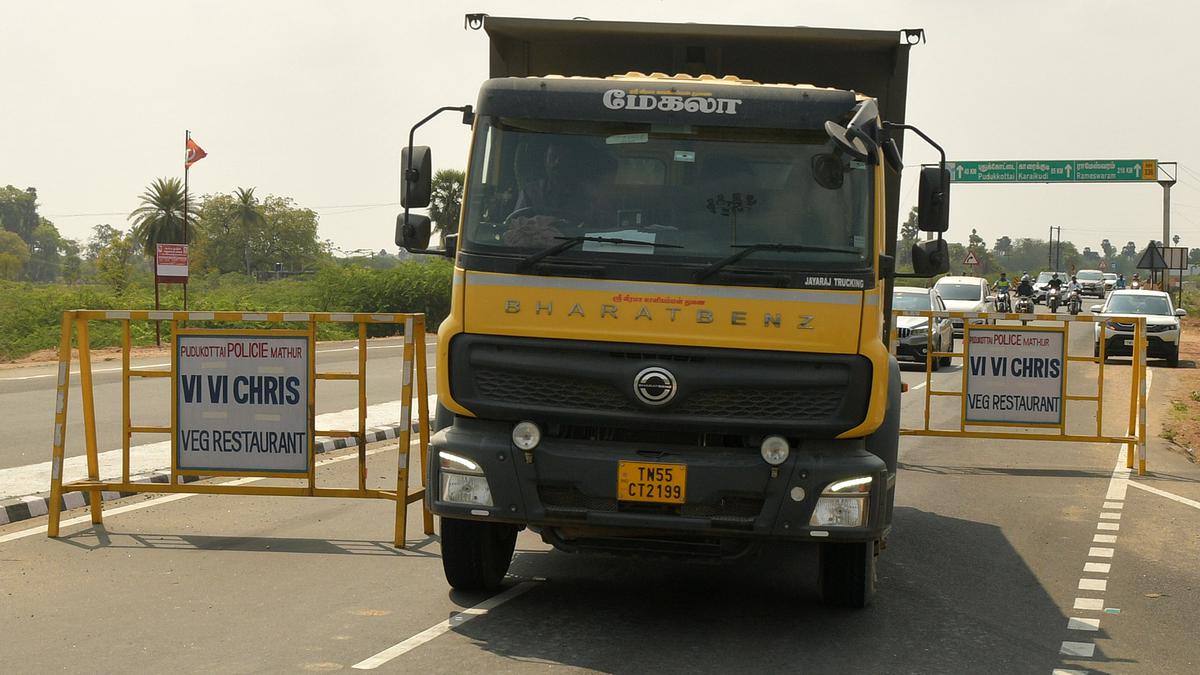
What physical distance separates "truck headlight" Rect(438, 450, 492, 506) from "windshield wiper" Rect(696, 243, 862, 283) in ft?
4.67

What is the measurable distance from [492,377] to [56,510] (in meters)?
3.87

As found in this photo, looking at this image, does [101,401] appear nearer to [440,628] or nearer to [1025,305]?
[440,628]

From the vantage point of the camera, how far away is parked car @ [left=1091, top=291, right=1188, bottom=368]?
2972cm

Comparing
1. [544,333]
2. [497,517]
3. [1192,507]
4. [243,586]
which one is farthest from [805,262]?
[1192,507]

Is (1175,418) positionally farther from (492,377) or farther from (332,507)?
(492,377)

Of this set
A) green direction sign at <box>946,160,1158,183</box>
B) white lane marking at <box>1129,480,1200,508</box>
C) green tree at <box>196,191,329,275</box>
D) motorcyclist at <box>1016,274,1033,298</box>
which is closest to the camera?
white lane marking at <box>1129,480,1200,508</box>

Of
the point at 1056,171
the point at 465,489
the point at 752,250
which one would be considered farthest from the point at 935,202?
the point at 1056,171

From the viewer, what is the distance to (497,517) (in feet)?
22.0

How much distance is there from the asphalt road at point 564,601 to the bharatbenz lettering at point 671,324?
0.48 metres

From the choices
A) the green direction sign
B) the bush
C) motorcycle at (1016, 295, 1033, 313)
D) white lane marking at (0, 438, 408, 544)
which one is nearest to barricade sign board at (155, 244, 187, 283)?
the bush

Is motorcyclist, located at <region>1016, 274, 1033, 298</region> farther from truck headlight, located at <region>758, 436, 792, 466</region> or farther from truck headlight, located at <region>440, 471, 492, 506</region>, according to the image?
truck headlight, located at <region>440, 471, 492, 506</region>

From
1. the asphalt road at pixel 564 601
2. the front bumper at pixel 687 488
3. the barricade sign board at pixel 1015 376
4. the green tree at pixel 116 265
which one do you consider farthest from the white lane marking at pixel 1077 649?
the green tree at pixel 116 265

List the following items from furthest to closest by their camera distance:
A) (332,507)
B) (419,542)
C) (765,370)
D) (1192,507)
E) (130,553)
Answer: (1192,507)
(332,507)
(419,542)
(130,553)
(765,370)

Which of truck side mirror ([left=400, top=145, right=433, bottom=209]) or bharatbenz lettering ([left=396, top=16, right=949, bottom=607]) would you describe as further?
truck side mirror ([left=400, top=145, right=433, bottom=209])
